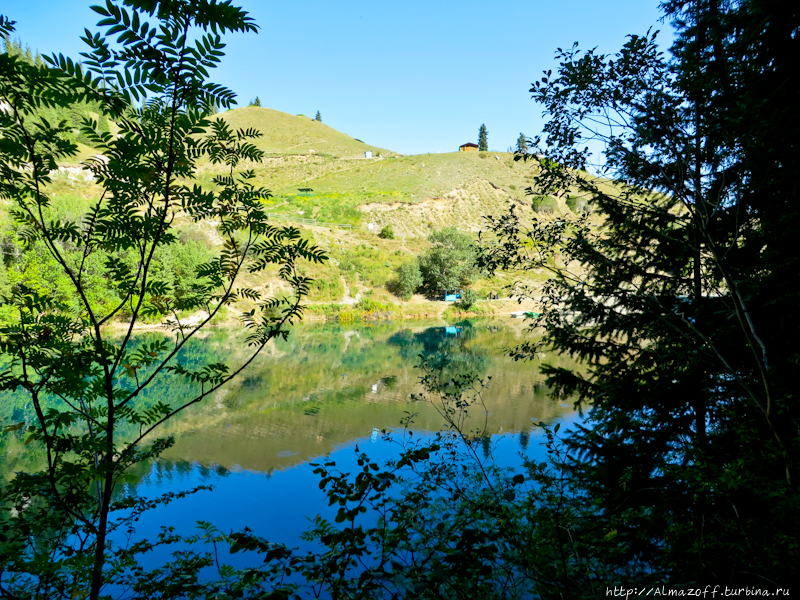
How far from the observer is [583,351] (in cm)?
516

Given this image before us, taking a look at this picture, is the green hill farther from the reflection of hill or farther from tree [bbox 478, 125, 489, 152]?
the reflection of hill

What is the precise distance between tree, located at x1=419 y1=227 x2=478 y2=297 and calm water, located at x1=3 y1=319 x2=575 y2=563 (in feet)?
47.4

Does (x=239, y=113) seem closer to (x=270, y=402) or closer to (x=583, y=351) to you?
(x=270, y=402)

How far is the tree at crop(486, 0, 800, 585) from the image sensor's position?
10.1 ft

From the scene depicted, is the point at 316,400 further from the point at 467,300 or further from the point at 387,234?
the point at 387,234

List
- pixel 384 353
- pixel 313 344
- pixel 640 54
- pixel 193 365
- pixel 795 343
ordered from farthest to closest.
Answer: pixel 313 344
pixel 384 353
pixel 193 365
pixel 640 54
pixel 795 343

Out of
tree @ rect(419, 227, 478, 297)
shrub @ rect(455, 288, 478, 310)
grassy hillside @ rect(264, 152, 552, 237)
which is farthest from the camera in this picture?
grassy hillside @ rect(264, 152, 552, 237)

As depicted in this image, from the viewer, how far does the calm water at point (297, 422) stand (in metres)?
7.68

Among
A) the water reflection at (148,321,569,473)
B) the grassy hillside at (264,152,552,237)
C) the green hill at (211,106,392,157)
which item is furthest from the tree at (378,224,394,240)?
the green hill at (211,106,392,157)

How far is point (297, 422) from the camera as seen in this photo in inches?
492

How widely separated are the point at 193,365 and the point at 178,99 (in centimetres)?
1833

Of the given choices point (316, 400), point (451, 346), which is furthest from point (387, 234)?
point (316, 400)

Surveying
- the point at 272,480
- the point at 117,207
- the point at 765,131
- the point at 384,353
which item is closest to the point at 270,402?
the point at 272,480

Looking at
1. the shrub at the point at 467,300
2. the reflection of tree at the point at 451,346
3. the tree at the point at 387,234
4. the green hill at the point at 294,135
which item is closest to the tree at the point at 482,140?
the green hill at the point at 294,135
